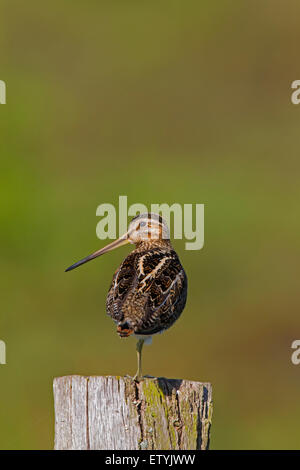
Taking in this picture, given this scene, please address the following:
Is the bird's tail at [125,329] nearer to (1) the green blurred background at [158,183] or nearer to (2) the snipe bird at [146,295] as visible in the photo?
(2) the snipe bird at [146,295]

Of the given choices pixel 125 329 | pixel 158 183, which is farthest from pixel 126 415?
pixel 158 183

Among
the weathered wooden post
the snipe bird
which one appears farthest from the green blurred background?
the weathered wooden post

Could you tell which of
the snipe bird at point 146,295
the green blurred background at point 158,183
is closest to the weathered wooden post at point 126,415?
the snipe bird at point 146,295

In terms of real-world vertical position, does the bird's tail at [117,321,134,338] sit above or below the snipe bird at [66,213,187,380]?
below

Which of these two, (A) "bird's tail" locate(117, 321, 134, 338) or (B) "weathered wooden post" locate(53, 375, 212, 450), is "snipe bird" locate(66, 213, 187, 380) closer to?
(A) "bird's tail" locate(117, 321, 134, 338)

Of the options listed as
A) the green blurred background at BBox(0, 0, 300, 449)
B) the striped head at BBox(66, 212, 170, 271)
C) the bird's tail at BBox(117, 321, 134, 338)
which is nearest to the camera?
the bird's tail at BBox(117, 321, 134, 338)

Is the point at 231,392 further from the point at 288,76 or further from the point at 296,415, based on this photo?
the point at 288,76
